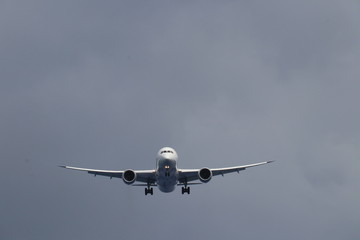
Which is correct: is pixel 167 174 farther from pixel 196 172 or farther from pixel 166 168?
pixel 196 172

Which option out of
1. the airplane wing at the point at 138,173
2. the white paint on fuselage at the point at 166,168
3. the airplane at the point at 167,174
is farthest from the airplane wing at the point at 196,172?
the airplane wing at the point at 138,173

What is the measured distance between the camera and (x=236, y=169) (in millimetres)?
71562

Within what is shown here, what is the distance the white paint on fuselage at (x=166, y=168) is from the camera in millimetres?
64188

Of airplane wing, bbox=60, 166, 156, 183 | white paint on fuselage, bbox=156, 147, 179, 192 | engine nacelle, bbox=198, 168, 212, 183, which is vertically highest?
airplane wing, bbox=60, 166, 156, 183

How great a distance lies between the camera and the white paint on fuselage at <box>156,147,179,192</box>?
64188mm

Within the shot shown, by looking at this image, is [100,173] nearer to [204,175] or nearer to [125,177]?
[125,177]

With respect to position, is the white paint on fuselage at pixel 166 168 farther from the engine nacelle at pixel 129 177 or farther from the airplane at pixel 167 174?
the engine nacelle at pixel 129 177

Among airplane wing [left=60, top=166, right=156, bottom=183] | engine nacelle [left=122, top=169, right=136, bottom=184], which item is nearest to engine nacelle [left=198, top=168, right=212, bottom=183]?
airplane wing [left=60, top=166, right=156, bottom=183]

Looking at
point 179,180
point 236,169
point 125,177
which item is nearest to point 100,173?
point 125,177

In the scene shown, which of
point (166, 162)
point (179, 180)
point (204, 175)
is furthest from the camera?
point (179, 180)

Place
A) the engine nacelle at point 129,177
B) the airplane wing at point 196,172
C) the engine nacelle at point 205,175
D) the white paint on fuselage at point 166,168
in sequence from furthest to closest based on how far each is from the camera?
1. the airplane wing at point 196,172
2. the engine nacelle at point 205,175
3. the engine nacelle at point 129,177
4. the white paint on fuselage at point 166,168

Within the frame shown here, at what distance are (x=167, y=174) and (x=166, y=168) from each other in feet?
2.85

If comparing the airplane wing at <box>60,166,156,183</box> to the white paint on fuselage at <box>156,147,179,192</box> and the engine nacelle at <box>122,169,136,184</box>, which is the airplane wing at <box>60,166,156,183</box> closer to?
the engine nacelle at <box>122,169,136,184</box>

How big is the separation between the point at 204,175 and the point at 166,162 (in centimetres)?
637
